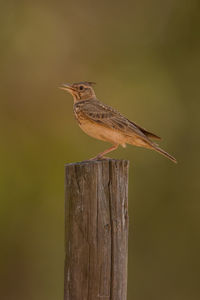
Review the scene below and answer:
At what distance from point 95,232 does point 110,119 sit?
2.99 m

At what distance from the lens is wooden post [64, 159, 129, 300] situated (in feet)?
19.6

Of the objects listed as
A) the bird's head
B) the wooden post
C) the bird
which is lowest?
the wooden post

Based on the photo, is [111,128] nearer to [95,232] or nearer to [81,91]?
[81,91]

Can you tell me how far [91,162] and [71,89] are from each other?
374cm

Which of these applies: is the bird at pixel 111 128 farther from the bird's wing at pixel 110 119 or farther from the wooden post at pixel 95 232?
the wooden post at pixel 95 232

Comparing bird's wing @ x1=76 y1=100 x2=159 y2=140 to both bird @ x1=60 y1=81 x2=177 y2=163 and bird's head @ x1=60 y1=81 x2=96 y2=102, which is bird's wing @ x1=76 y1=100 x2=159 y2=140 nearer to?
bird @ x1=60 y1=81 x2=177 y2=163

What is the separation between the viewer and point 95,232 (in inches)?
237

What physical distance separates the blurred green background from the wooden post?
1077 cm

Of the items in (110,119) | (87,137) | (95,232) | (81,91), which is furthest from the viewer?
(87,137)

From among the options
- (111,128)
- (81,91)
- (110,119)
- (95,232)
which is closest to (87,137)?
(81,91)

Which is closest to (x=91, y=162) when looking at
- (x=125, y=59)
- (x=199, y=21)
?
(x=125, y=59)

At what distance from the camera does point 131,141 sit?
8.65m

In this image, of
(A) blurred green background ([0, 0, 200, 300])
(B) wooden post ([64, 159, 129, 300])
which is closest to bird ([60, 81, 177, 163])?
(B) wooden post ([64, 159, 129, 300])

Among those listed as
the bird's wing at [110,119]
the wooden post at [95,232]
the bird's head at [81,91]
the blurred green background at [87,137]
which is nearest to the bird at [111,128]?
the bird's wing at [110,119]
